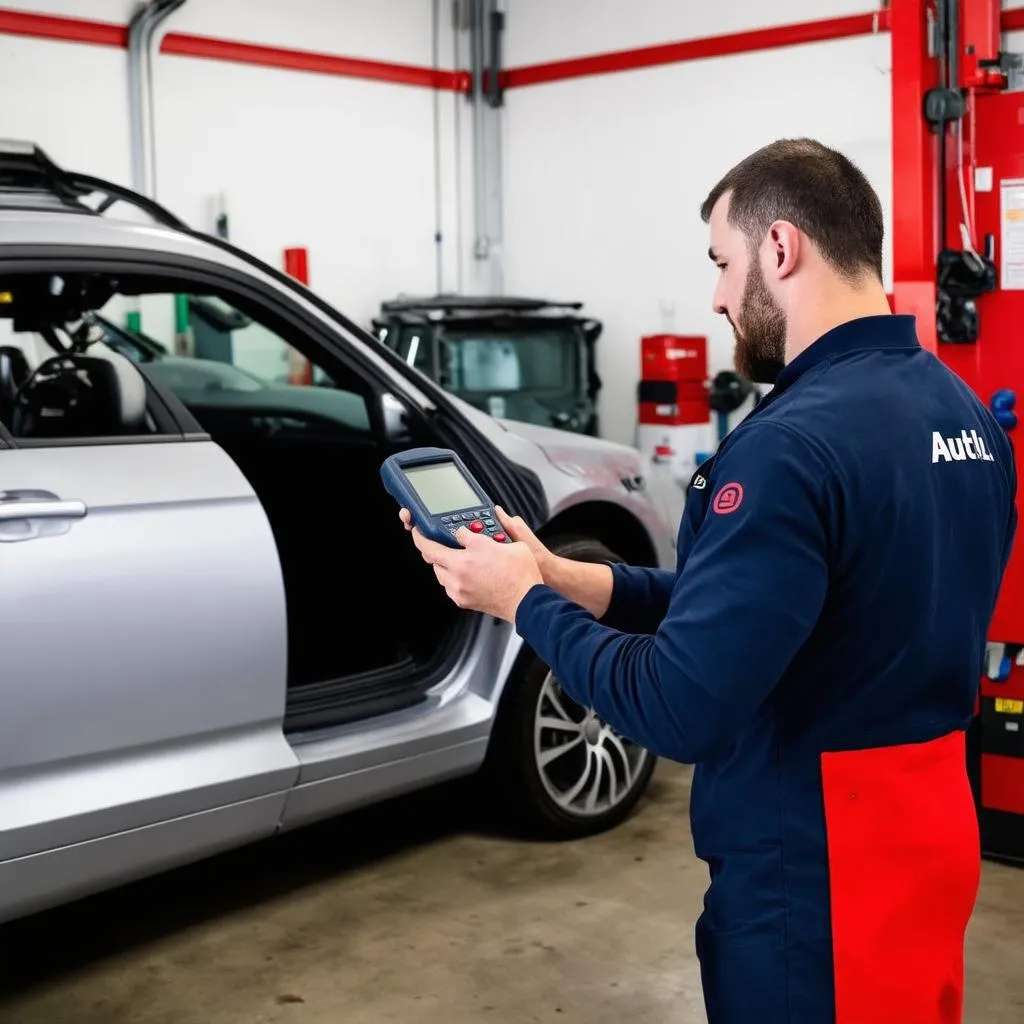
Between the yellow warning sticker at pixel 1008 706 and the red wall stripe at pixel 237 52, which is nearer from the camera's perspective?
the yellow warning sticker at pixel 1008 706

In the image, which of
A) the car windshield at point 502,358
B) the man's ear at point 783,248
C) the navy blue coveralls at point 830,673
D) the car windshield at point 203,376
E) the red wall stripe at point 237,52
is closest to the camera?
the navy blue coveralls at point 830,673

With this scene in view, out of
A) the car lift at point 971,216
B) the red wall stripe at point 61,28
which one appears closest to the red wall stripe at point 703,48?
the red wall stripe at point 61,28

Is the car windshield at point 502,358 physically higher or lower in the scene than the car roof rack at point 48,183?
lower

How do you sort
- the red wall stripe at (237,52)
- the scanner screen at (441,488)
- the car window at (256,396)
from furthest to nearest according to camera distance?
the red wall stripe at (237,52) → the car window at (256,396) → the scanner screen at (441,488)

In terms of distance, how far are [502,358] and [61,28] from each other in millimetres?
2720

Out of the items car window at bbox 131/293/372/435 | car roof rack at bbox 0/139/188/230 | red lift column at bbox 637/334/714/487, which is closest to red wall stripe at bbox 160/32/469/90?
red lift column at bbox 637/334/714/487

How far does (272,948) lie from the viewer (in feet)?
10.3

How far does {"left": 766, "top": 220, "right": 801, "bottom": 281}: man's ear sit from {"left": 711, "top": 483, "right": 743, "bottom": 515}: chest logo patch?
0.25m

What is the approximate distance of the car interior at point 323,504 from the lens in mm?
3215

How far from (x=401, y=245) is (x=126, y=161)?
1.90 metres

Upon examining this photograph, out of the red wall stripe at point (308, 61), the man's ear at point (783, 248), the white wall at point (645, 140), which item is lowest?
the man's ear at point (783, 248)

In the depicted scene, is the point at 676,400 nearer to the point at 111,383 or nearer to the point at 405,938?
the point at 405,938

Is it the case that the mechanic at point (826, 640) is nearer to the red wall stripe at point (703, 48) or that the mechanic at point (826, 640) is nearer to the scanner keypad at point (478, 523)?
the scanner keypad at point (478, 523)

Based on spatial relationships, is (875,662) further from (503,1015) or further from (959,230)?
(959,230)
